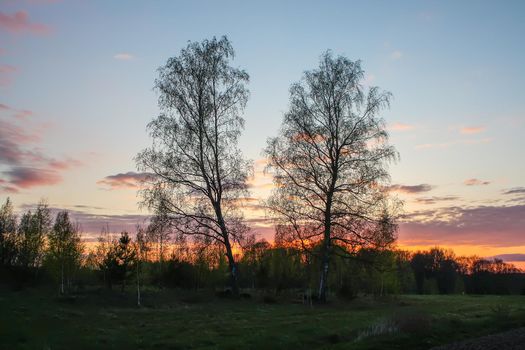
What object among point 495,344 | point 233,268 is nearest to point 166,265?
point 233,268

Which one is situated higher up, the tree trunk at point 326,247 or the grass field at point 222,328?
the tree trunk at point 326,247

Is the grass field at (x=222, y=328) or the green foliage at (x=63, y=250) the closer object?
the grass field at (x=222, y=328)

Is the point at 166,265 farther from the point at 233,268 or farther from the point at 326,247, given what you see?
the point at 326,247

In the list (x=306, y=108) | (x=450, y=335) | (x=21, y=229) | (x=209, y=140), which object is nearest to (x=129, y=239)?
(x=209, y=140)

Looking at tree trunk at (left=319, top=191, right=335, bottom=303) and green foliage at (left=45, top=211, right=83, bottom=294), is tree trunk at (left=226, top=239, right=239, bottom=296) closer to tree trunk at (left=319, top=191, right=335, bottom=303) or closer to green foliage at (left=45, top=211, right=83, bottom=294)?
tree trunk at (left=319, top=191, right=335, bottom=303)

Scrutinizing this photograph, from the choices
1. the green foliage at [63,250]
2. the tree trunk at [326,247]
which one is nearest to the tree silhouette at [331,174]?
the tree trunk at [326,247]

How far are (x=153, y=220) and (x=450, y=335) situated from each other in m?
20.9

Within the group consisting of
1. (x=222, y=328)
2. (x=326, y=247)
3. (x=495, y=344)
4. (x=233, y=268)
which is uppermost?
(x=326, y=247)

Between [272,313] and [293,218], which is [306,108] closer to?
[293,218]

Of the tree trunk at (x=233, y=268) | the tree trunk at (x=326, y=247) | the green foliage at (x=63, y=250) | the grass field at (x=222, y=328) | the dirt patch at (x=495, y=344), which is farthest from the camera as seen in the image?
the green foliage at (x=63, y=250)

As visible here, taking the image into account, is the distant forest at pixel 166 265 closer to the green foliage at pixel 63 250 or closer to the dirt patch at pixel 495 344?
the green foliage at pixel 63 250

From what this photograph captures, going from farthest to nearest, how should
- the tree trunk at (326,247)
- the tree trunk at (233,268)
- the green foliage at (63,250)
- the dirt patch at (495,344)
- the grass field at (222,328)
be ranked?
the green foliage at (63,250) → the tree trunk at (233,268) → the tree trunk at (326,247) → the grass field at (222,328) → the dirt patch at (495,344)

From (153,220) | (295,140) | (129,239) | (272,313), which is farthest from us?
(129,239)

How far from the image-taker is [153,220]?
102 ft
